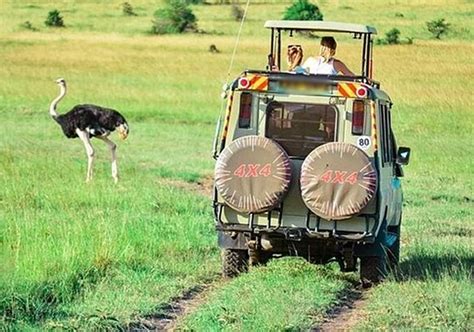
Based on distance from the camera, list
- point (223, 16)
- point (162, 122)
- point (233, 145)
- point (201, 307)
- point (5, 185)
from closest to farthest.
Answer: point (201, 307) < point (233, 145) < point (5, 185) < point (162, 122) < point (223, 16)

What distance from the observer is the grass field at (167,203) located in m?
8.79

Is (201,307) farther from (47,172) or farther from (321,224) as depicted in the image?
(47,172)

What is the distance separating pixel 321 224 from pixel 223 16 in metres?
52.5

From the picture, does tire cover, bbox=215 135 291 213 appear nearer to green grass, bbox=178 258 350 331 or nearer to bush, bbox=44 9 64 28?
green grass, bbox=178 258 350 331

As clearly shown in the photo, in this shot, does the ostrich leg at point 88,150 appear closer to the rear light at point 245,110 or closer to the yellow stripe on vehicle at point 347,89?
the rear light at point 245,110

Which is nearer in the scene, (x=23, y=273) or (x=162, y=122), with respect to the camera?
(x=23, y=273)

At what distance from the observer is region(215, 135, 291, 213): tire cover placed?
9664mm

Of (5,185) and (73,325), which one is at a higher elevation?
(73,325)

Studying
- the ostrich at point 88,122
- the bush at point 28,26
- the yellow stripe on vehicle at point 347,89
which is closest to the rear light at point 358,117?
the yellow stripe on vehicle at point 347,89

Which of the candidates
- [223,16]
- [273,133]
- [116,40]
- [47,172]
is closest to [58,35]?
[116,40]

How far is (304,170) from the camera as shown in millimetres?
9633

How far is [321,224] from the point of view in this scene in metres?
9.88

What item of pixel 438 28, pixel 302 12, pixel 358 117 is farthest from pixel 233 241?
pixel 302 12

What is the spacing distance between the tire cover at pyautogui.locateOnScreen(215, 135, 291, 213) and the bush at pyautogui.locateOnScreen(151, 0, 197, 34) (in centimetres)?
4433
